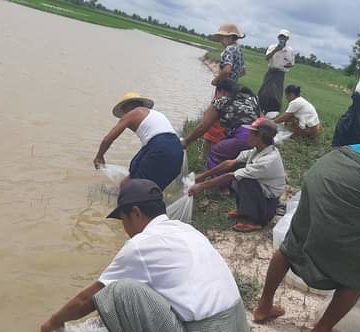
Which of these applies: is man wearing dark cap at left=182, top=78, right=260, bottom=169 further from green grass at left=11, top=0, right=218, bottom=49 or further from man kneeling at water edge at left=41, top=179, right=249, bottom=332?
green grass at left=11, top=0, right=218, bottom=49

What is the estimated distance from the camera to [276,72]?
983cm

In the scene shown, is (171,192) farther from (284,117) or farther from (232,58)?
(284,117)

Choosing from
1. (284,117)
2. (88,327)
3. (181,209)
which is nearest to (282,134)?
(284,117)

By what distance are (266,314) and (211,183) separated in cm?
182

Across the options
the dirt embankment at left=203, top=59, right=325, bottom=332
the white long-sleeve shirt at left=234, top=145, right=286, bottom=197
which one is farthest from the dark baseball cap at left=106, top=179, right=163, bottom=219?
the white long-sleeve shirt at left=234, top=145, right=286, bottom=197

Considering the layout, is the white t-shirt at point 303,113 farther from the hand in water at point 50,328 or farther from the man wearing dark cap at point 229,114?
the hand in water at point 50,328

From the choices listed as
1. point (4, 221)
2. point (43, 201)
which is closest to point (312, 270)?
point (4, 221)

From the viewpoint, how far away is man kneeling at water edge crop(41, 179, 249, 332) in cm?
254

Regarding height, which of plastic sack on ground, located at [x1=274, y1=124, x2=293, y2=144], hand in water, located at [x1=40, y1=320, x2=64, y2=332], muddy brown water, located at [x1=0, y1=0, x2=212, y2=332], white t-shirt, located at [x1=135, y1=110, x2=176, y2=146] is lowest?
muddy brown water, located at [x1=0, y1=0, x2=212, y2=332]

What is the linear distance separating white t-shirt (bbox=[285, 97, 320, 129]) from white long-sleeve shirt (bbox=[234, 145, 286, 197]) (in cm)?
377

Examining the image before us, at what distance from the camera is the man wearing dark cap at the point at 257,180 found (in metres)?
5.19

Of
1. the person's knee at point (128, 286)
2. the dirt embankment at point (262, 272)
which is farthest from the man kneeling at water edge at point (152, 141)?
the person's knee at point (128, 286)

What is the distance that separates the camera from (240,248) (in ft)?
16.6

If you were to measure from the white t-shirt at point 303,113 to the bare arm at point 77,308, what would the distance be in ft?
22.2
